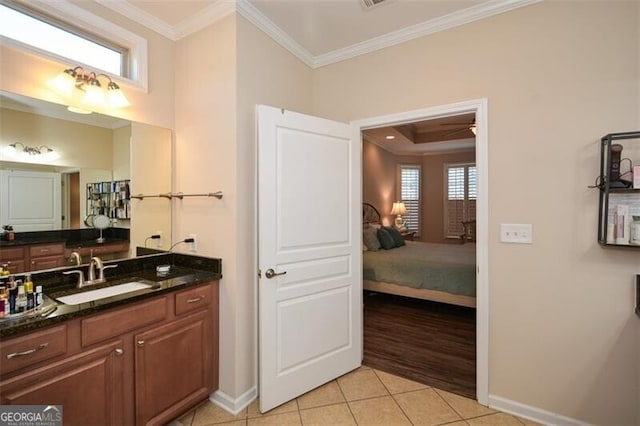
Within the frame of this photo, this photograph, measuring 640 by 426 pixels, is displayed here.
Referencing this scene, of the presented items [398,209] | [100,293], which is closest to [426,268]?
[398,209]

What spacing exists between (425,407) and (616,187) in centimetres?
179

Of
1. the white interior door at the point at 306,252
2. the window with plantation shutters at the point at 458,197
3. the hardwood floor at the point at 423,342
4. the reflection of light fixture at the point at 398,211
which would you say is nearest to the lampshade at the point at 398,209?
the reflection of light fixture at the point at 398,211

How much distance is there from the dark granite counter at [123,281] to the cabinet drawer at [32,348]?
38 millimetres

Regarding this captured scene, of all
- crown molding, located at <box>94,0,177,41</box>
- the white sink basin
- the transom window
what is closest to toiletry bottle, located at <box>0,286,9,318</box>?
the white sink basin

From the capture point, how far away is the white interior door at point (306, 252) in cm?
204

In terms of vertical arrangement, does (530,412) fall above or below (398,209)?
below

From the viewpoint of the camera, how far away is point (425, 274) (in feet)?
12.0

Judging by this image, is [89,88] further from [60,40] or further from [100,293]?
[100,293]

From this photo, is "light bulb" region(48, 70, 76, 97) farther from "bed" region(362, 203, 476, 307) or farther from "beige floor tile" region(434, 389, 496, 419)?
"bed" region(362, 203, 476, 307)

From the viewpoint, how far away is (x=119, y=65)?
2.14 metres

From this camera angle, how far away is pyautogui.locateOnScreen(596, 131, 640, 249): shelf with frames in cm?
164

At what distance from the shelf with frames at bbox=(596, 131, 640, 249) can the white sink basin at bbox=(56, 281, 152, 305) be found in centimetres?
271

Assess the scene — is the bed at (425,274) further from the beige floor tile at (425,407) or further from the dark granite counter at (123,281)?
the dark granite counter at (123,281)

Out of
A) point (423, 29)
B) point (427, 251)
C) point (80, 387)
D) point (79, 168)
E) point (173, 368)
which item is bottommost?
point (173, 368)
